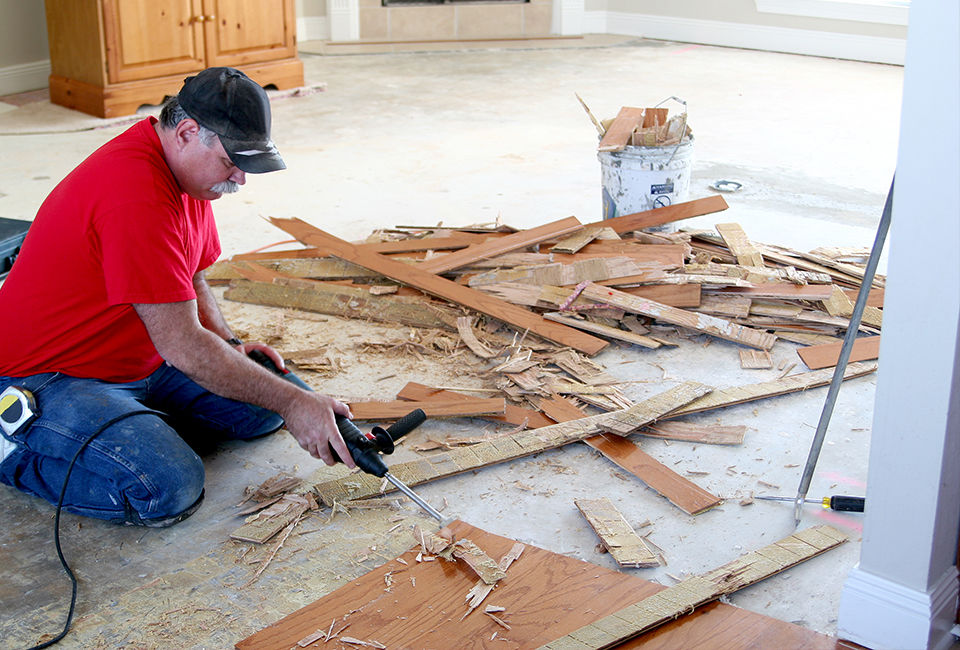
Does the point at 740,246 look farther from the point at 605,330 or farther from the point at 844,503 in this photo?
the point at 844,503

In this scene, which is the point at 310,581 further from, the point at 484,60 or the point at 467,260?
the point at 484,60

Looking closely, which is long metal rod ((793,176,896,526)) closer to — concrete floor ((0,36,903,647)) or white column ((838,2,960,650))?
concrete floor ((0,36,903,647))

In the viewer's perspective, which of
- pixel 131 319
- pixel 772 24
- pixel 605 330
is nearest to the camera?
pixel 131 319

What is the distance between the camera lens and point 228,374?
2.56 meters

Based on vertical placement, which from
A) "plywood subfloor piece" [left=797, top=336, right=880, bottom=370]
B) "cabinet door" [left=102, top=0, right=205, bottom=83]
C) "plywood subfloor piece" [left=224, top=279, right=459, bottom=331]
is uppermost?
"cabinet door" [left=102, top=0, right=205, bottom=83]

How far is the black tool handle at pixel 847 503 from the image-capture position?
266cm

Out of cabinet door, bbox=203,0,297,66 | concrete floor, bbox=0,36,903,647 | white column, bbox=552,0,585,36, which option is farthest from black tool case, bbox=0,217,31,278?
white column, bbox=552,0,585,36

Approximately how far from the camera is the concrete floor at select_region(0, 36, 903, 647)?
245 cm

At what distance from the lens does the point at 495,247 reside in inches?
173

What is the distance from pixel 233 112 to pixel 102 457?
990mm

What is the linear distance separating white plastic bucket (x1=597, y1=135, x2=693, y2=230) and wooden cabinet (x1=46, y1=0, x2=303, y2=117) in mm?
4046

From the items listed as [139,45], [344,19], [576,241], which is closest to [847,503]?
[576,241]

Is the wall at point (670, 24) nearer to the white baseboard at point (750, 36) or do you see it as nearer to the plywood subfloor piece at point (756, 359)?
the white baseboard at point (750, 36)

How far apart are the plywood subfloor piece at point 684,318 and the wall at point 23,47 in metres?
6.02
